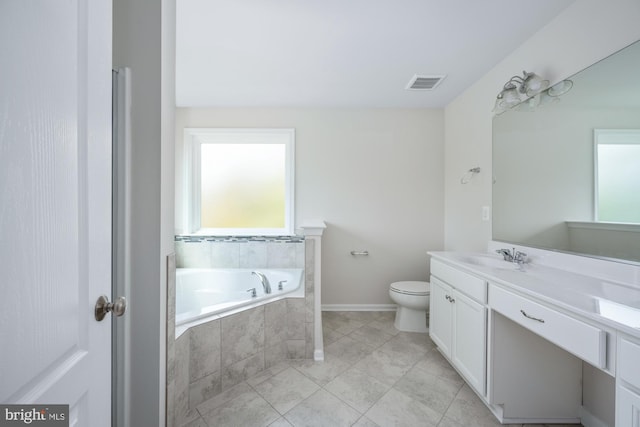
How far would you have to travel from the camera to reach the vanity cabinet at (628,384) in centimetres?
77

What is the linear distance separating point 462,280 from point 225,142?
2.72 metres

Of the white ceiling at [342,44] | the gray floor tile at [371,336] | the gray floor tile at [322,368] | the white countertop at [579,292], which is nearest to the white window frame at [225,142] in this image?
the white ceiling at [342,44]

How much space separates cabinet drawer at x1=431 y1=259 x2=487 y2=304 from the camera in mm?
1441

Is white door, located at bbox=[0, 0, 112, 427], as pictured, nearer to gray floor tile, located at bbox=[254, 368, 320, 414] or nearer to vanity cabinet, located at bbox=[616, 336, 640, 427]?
gray floor tile, located at bbox=[254, 368, 320, 414]

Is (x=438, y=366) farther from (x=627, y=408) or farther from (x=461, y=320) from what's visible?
(x=627, y=408)

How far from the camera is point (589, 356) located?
89cm

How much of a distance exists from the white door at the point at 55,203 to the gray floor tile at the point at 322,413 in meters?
1.04

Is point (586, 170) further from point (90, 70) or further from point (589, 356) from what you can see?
point (90, 70)

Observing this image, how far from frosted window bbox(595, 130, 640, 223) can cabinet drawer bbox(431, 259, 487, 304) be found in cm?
70

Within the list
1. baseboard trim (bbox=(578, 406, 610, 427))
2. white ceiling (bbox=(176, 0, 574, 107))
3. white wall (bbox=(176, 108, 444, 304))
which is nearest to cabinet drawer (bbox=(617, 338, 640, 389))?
baseboard trim (bbox=(578, 406, 610, 427))

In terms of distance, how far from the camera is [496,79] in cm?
200

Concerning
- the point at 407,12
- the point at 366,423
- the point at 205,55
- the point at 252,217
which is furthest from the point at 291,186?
the point at 366,423

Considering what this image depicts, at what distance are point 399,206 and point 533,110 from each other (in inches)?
56.4

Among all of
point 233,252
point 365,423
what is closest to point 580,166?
point 365,423
